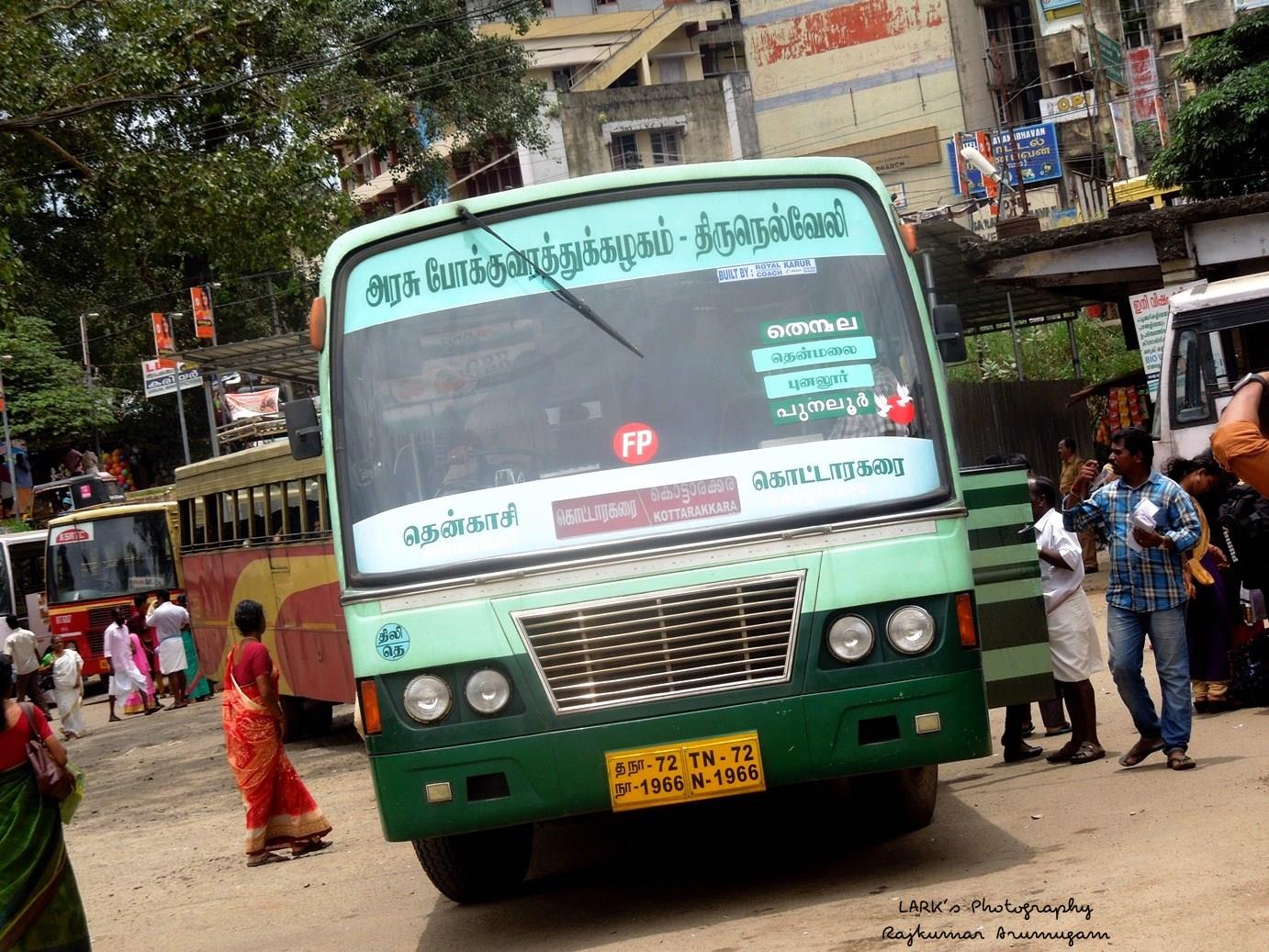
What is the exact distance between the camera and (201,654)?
62.1 feet

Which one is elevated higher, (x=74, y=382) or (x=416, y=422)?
(x=74, y=382)

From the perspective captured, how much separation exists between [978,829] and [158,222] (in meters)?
11.3

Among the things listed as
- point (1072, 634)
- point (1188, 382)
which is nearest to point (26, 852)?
point (1072, 634)

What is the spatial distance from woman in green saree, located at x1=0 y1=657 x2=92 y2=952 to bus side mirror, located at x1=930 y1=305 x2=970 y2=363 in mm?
3786

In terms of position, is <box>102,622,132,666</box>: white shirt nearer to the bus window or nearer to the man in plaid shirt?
the bus window

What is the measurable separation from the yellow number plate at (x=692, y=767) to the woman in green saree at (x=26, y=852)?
2.16 m

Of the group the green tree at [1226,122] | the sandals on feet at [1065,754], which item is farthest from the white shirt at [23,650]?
the green tree at [1226,122]

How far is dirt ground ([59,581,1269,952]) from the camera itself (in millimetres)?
5523

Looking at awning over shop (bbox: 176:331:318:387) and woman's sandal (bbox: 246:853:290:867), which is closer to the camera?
woman's sandal (bbox: 246:853:290:867)

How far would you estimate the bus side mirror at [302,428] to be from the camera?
23.3 ft

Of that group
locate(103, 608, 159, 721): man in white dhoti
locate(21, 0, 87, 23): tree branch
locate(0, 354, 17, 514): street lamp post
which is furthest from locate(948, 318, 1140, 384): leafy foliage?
locate(21, 0, 87, 23): tree branch

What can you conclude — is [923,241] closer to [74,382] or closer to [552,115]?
[552,115]

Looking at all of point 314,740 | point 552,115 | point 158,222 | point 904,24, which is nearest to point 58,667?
point 314,740

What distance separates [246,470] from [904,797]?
10.4 metres
